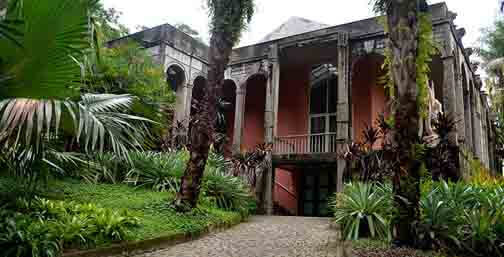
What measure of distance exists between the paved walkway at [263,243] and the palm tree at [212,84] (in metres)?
1.07

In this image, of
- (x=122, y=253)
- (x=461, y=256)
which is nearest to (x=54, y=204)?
(x=122, y=253)

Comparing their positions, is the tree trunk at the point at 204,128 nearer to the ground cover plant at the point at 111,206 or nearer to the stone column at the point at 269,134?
the ground cover plant at the point at 111,206

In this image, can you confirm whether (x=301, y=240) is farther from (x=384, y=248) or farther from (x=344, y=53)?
(x=344, y=53)

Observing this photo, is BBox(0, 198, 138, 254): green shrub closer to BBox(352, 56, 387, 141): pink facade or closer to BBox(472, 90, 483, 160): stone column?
BBox(352, 56, 387, 141): pink facade

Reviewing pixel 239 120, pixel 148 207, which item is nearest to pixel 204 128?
pixel 148 207

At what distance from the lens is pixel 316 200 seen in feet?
49.9

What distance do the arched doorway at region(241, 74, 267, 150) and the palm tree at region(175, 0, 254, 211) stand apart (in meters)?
9.46

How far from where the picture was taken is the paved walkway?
5.48 metres

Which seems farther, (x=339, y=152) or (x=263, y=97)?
(x=263, y=97)

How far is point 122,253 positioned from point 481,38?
2770 centimetres

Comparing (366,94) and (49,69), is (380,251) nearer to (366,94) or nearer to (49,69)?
(49,69)

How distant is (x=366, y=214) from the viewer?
20.2 ft

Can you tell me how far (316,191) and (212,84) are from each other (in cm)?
901

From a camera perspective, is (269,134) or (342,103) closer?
(342,103)
